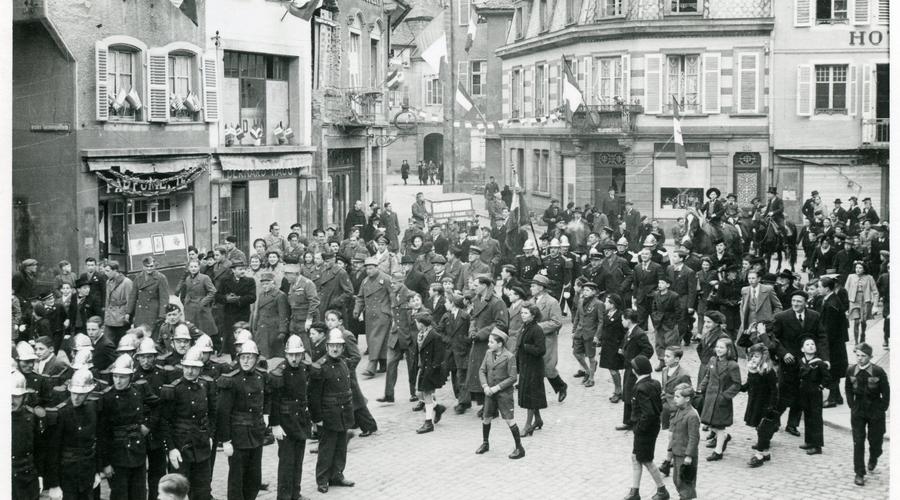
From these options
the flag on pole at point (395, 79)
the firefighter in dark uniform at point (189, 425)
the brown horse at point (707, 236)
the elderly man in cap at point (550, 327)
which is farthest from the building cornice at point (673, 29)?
the firefighter in dark uniform at point (189, 425)

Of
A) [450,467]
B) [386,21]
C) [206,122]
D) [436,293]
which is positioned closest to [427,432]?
[450,467]

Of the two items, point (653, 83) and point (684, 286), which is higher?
point (653, 83)

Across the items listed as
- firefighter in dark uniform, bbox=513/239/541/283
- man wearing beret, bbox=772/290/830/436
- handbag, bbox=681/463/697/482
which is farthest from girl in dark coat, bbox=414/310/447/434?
firefighter in dark uniform, bbox=513/239/541/283

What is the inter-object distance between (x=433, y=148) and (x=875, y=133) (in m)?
38.6

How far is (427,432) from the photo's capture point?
15047mm

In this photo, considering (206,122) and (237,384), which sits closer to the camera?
(237,384)

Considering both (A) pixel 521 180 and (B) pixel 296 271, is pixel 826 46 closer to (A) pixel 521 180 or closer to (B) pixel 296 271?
(A) pixel 521 180

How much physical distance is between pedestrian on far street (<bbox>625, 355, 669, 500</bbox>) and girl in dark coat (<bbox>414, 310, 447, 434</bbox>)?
3809 millimetres

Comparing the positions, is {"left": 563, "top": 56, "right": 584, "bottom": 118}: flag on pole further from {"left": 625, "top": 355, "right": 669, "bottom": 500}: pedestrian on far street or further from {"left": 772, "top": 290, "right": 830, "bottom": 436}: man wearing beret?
{"left": 625, "top": 355, "right": 669, "bottom": 500}: pedestrian on far street

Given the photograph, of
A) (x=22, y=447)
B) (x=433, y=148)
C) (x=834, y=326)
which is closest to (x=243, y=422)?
(x=22, y=447)

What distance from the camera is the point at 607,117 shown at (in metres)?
39.4

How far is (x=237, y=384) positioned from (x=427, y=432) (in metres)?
3.91

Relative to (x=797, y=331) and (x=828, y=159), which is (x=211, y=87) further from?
(x=828, y=159)

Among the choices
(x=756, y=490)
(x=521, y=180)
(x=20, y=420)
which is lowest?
(x=756, y=490)
